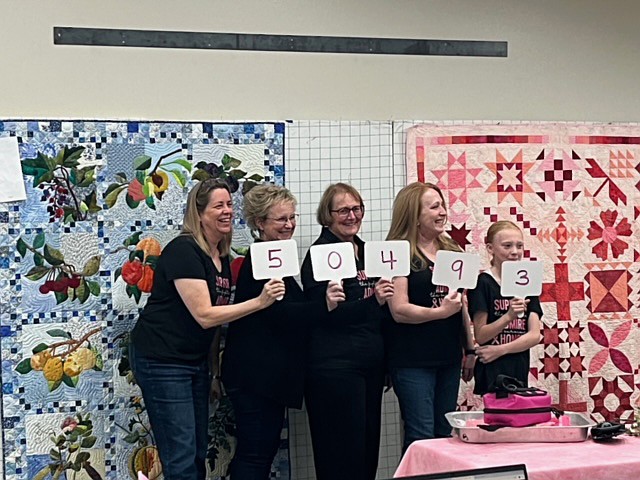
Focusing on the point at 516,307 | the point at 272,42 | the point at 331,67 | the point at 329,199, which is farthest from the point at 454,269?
the point at 272,42

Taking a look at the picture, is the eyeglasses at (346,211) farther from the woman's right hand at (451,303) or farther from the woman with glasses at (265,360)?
the woman's right hand at (451,303)

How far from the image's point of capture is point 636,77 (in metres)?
4.72

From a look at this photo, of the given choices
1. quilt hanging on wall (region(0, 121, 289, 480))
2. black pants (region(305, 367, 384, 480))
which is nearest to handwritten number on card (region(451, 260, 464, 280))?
black pants (region(305, 367, 384, 480))

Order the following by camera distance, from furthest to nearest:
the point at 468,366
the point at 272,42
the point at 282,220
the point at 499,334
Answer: the point at 272,42, the point at 468,366, the point at 499,334, the point at 282,220

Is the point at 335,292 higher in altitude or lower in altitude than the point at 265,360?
higher

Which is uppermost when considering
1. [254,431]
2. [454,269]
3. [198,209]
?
[198,209]

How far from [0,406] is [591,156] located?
2716 mm

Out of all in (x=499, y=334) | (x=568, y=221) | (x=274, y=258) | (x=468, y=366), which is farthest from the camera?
(x=568, y=221)

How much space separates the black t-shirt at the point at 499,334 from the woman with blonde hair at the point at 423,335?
0.43 feet

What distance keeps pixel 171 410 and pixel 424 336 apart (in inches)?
38.1

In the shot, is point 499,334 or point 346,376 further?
point 499,334

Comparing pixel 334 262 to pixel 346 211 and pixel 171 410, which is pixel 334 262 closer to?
pixel 346 211

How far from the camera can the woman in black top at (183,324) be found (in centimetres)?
364

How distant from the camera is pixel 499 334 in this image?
3998mm
